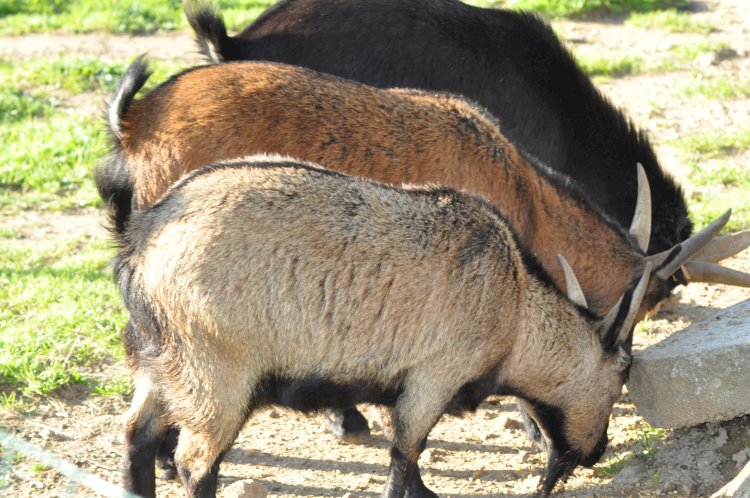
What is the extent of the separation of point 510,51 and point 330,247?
298 cm

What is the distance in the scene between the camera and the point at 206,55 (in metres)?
6.84

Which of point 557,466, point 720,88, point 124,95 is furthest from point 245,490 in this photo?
point 720,88

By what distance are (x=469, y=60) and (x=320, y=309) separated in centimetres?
302

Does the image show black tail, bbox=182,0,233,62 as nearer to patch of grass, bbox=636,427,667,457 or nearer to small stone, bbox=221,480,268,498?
small stone, bbox=221,480,268,498

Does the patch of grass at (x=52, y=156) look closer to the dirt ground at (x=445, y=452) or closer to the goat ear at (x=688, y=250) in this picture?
the dirt ground at (x=445, y=452)

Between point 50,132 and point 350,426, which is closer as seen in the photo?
point 350,426

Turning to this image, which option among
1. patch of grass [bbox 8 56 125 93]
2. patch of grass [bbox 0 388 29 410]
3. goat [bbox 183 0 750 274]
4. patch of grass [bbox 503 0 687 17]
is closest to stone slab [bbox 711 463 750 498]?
goat [bbox 183 0 750 274]

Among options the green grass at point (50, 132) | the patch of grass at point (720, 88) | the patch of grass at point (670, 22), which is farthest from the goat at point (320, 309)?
the patch of grass at point (670, 22)

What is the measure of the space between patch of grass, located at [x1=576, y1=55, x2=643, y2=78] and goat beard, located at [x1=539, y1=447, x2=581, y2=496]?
19.4ft

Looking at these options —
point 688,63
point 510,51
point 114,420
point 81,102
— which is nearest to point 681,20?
point 688,63

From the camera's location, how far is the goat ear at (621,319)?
489 cm

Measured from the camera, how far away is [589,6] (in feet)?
38.7

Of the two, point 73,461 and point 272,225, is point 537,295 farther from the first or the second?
point 73,461

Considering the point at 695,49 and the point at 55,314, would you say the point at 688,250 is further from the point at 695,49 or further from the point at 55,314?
the point at 695,49
